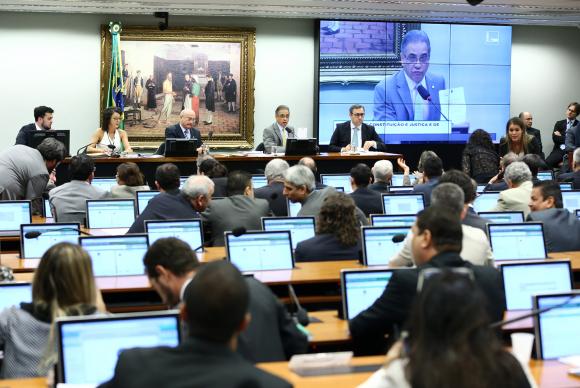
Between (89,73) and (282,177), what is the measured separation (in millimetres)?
7047

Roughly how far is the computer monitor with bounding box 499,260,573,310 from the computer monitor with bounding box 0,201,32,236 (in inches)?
177

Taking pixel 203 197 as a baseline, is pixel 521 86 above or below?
above

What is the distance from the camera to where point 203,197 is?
7.70m

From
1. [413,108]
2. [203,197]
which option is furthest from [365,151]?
[203,197]

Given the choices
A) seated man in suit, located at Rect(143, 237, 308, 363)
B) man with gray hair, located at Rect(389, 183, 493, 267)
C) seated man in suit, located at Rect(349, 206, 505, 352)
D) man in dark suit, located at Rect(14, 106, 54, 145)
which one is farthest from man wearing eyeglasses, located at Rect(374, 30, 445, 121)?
seated man in suit, located at Rect(143, 237, 308, 363)

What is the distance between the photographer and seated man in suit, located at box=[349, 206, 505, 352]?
428 centimetres

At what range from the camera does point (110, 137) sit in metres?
12.9

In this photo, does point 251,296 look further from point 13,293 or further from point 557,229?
point 557,229

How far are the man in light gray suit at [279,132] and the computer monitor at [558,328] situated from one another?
955cm

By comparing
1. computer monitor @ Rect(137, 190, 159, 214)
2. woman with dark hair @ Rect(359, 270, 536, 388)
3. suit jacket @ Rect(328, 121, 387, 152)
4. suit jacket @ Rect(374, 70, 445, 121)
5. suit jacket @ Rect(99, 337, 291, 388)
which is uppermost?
suit jacket @ Rect(374, 70, 445, 121)

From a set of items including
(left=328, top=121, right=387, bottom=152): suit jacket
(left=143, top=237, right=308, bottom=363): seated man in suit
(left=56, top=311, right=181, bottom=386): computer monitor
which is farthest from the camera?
(left=328, top=121, right=387, bottom=152): suit jacket

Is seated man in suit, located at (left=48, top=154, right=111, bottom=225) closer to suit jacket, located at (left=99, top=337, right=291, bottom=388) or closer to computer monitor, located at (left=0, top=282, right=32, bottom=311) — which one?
computer monitor, located at (left=0, top=282, right=32, bottom=311)

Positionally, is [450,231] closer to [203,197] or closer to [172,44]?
[203,197]

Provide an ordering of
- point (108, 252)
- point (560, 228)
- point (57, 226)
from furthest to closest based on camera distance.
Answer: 1. point (560, 228)
2. point (57, 226)
3. point (108, 252)
